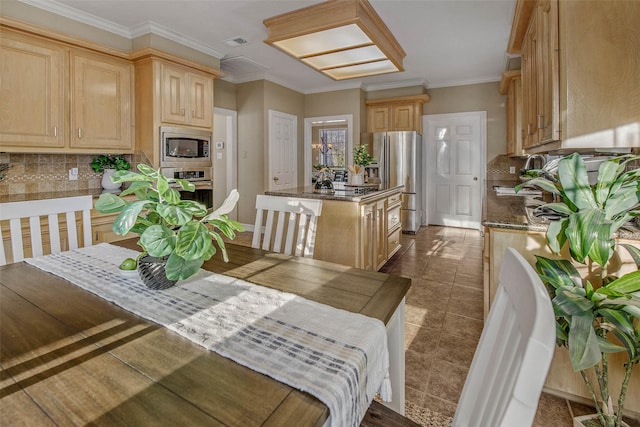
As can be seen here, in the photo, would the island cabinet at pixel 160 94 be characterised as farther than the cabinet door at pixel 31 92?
Yes

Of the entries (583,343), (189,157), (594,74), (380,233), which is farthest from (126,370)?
(189,157)

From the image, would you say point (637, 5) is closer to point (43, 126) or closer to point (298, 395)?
point (298, 395)

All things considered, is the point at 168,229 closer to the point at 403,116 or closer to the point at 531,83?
the point at 531,83

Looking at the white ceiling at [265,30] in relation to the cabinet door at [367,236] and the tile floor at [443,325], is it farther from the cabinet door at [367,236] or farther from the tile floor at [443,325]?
the tile floor at [443,325]

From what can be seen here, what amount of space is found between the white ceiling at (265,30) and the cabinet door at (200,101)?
16.7 inches

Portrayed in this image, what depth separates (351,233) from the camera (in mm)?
2975

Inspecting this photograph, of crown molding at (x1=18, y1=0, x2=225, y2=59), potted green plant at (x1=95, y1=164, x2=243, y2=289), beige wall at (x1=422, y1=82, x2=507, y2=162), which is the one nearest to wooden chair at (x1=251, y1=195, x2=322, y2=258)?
potted green plant at (x1=95, y1=164, x2=243, y2=289)

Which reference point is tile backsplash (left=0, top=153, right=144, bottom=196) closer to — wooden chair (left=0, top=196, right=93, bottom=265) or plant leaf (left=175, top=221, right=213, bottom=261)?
wooden chair (left=0, top=196, right=93, bottom=265)

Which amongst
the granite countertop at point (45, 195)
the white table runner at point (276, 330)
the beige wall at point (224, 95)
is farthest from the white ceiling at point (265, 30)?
the white table runner at point (276, 330)

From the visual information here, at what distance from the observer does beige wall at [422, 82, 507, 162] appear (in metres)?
5.59

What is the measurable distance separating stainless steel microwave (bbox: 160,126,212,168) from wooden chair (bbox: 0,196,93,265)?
1.89 m

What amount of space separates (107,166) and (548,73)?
393 centimetres

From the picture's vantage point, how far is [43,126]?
9.61 ft

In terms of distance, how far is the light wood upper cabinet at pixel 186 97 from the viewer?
3.59 m
